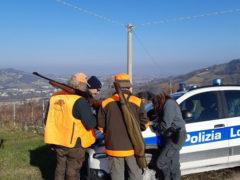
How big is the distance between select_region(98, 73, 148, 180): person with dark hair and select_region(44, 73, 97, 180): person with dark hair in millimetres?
269

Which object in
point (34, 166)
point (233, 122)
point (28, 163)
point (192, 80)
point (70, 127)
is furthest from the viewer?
point (192, 80)

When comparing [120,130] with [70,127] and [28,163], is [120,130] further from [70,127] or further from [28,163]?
[28,163]

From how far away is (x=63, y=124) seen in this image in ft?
10.9

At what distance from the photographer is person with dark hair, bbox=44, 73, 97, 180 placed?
130 inches

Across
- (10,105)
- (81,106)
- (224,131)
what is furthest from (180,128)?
(10,105)

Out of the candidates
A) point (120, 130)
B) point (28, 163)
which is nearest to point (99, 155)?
point (120, 130)

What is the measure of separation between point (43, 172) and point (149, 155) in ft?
8.62

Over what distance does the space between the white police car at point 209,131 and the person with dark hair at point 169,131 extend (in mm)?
249

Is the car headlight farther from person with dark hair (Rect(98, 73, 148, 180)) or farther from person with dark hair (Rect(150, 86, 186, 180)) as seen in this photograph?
person with dark hair (Rect(150, 86, 186, 180))

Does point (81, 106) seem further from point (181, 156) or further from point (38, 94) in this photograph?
point (38, 94)

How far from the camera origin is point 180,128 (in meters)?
3.64

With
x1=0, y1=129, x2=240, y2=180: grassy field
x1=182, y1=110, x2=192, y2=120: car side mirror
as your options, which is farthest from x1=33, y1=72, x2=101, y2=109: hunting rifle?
x1=0, y1=129, x2=240, y2=180: grassy field

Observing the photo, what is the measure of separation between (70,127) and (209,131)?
7.53 feet

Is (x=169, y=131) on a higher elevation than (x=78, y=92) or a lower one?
lower
